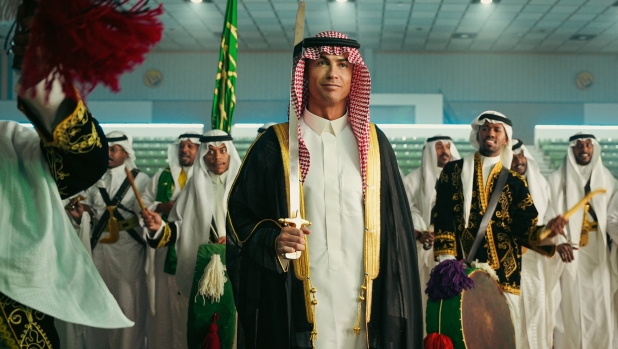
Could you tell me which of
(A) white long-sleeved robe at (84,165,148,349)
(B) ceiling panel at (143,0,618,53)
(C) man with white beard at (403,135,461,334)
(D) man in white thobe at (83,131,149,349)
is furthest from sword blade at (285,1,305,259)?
(B) ceiling panel at (143,0,618,53)

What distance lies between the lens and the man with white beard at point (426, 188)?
978 centimetres

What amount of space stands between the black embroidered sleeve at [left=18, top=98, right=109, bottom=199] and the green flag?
5119mm

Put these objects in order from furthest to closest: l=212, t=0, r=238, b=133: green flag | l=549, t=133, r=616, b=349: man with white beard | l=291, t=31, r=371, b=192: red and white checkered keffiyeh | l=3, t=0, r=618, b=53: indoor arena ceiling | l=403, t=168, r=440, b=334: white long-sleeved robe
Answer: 1. l=3, t=0, r=618, b=53: indoor arena ceiling
2. l=403, t=168, r=440, b=334: white long-sleeved robe
3. l=549, t=133, r=616, b=349: man with white beard
4. l=212, t=0, r=238, b=133: green flag
5. l=291, t=31, r=371, b=192: red and white checkered keffiyeh

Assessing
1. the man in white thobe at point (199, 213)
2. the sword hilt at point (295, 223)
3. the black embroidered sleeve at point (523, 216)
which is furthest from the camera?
the man in white thobe at point (199, 213)

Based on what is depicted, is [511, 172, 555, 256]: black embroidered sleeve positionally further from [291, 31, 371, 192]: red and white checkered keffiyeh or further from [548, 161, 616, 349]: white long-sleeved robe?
[548, 161, 616, 349]: white long-sleeved robe

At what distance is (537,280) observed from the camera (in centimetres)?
855

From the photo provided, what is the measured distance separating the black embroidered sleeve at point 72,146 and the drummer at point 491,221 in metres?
3.09

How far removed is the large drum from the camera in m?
5.12

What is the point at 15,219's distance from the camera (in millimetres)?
2988

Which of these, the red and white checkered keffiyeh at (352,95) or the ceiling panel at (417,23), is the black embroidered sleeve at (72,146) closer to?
the red and white checkered keffiyeh at (352,95)

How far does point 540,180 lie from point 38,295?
24.0 ft

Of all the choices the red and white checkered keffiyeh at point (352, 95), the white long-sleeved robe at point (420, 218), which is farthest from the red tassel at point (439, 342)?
the white long-sleeved robe at point (420, 218)

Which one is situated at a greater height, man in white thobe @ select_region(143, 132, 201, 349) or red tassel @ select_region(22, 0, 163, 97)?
red tassel @ select_region(22, 0, 163, 97)

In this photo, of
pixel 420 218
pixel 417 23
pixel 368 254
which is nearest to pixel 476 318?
pixel 368 254
